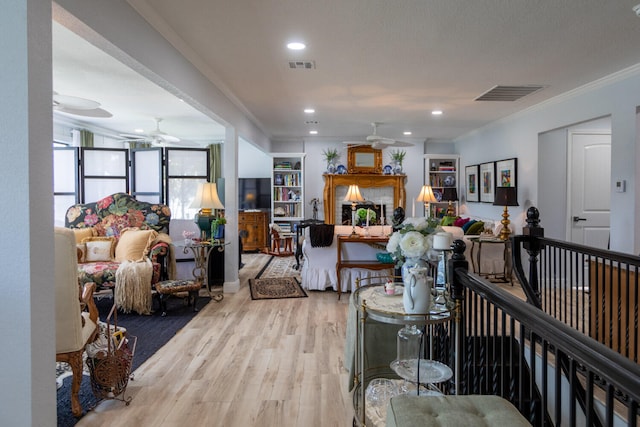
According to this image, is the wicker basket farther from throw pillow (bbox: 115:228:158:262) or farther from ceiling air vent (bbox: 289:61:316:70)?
ceiling air vent (bbox: 289:61:316:70)

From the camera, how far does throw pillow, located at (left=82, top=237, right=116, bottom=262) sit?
479cm

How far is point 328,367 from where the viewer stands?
3.05 metres

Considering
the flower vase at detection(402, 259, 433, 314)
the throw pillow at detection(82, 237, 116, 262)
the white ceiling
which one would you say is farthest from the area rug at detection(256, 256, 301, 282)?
the flower vase at detection(402, 259, 433, 314)

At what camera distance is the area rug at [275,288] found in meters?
5.16

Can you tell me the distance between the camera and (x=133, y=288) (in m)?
4.36

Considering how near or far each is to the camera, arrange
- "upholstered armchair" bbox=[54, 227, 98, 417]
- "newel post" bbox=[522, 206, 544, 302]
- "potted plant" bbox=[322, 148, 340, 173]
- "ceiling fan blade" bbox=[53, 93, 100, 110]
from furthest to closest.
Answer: "potted plant" bbox=[322, 148, 340, 173] < "ceiling fan blade" bbox=[53, 93, 100, 110] < "newel post" bbox=[522, 206, 544, 302] < "upholstered armchair" bbox=[54, 227, 98, 417]

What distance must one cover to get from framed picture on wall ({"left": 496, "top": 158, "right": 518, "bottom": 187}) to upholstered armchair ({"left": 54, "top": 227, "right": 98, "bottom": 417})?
6.06 meters

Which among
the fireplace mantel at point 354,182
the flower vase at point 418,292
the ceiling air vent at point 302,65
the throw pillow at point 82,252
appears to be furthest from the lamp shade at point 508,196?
the throw pillow at point 82,252

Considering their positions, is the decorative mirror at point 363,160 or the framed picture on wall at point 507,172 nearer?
the framed picture on wall at point 507,172

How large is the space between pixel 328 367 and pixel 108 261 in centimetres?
322

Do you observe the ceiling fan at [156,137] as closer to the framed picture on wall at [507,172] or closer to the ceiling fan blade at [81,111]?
the ceiling fan blade at [81,111]

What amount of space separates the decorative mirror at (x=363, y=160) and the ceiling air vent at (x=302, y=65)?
499cm

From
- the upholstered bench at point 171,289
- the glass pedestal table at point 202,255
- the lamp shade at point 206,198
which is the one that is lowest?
the upholstered bench at point 171,289

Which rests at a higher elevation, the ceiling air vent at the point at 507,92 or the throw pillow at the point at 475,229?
the ceiling air vent at the point at 507,92
